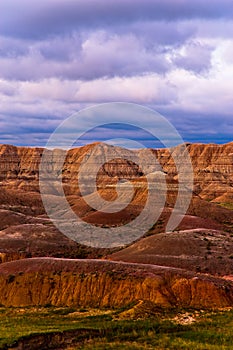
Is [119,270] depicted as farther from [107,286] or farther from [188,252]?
[188,252]

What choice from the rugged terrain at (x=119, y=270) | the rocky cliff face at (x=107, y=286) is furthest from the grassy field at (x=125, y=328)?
the rugged terrain at (x=119, y=270)

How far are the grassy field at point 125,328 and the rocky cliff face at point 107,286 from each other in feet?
14.3

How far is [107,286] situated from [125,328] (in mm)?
15884

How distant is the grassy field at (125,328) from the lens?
87.0 feet

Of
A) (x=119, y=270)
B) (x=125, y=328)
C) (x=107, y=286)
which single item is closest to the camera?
(x=125, y=328)

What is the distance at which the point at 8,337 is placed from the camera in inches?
1110

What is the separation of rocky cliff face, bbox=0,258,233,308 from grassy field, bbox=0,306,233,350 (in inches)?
171

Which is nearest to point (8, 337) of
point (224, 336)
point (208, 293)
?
point (224, 336)

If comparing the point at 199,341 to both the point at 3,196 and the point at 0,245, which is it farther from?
the point at 3,196

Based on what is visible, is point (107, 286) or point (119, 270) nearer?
point (107, 286)

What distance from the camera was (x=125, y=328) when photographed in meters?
31.0

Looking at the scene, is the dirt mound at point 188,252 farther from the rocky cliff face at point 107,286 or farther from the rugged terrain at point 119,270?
the rocky cliff face at point 107,286

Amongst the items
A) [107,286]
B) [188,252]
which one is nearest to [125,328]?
[107,286]

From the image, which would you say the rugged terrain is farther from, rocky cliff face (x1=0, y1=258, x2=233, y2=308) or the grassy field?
the grassy field
